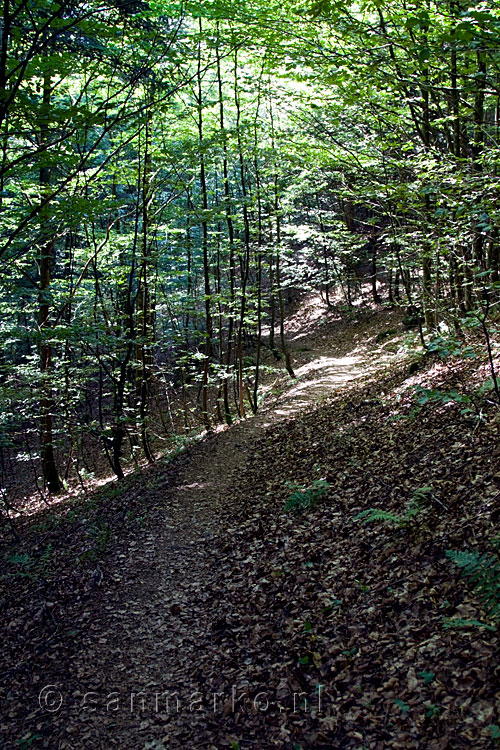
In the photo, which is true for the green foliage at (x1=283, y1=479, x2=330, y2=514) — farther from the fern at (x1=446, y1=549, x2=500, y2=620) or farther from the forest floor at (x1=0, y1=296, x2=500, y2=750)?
the fern at (x1=446, y1=549, x2=500, y2=620)

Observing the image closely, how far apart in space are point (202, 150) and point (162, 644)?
32.7 feet

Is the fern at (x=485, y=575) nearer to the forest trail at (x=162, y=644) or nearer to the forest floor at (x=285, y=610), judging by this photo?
the forest floor at (x=285, y=610)

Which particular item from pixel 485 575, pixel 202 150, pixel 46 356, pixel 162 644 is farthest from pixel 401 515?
pixel 46 356

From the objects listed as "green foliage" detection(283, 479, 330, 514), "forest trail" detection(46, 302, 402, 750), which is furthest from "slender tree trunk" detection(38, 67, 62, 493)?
"green foliage" detection(283, 479, 330, 514)

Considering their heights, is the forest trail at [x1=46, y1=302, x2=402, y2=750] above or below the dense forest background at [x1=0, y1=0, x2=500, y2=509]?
below

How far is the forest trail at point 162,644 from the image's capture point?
405cm

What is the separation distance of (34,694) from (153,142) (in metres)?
11.1

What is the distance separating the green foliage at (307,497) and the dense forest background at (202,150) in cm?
269

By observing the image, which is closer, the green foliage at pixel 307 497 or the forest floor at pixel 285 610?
the forest floor at pixel 285 610

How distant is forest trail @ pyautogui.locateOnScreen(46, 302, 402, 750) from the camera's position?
405 cm

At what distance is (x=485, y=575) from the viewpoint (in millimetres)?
3734

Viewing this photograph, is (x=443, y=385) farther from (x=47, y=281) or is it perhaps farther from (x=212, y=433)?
(x=47, y=281)

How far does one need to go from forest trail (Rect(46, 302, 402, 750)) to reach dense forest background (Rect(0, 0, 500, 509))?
346 centimetres

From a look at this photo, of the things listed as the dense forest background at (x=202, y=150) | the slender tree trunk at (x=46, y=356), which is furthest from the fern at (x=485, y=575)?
the slender tree trunk at (x=46, y=356)
